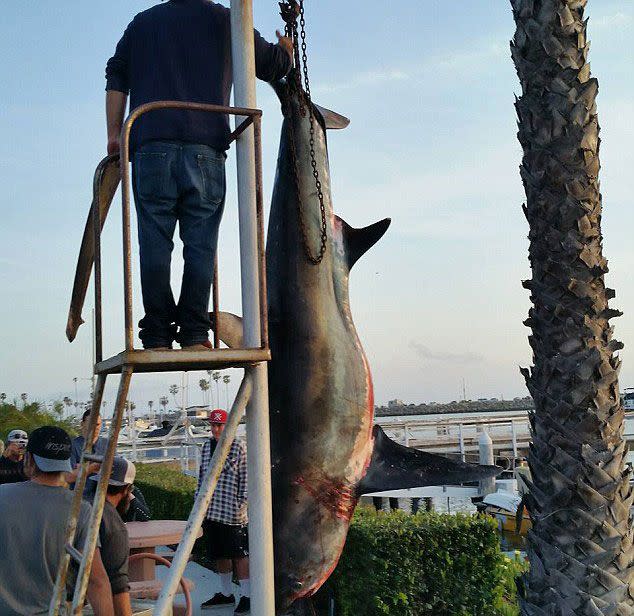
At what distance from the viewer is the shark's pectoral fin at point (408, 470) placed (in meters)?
2.75

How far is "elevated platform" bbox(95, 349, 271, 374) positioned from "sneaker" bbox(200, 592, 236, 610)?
499 centimetres

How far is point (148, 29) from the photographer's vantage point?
2723mm

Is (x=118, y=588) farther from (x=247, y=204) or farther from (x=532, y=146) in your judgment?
(x=532, y=146)

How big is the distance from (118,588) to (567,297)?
7.90 feet

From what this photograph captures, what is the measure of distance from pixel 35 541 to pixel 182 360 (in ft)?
3.92

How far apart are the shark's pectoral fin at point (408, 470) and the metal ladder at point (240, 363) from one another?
42cm

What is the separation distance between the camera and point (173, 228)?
2.67m

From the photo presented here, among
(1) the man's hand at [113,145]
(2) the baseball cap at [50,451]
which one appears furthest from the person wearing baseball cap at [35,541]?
(1) the man's hand at [113,145]

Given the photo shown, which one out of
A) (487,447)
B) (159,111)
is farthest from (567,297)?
(487,447)

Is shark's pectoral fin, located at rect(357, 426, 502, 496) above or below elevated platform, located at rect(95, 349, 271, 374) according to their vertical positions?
below

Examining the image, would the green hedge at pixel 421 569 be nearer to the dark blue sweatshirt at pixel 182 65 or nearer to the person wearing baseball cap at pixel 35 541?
the person wearing baseball cap at pixel 35 541

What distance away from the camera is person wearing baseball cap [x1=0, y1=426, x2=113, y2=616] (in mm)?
3033

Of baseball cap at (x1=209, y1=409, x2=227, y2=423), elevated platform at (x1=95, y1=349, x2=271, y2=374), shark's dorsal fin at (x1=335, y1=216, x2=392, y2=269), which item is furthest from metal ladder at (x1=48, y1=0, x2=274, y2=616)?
baseball cap at (x1=209, y1=409, x2=227, y2=423)

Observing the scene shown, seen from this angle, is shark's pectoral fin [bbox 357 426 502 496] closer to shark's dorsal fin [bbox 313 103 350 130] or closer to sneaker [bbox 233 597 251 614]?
shark's dorsal fin [bbox 313 103 350 130]
